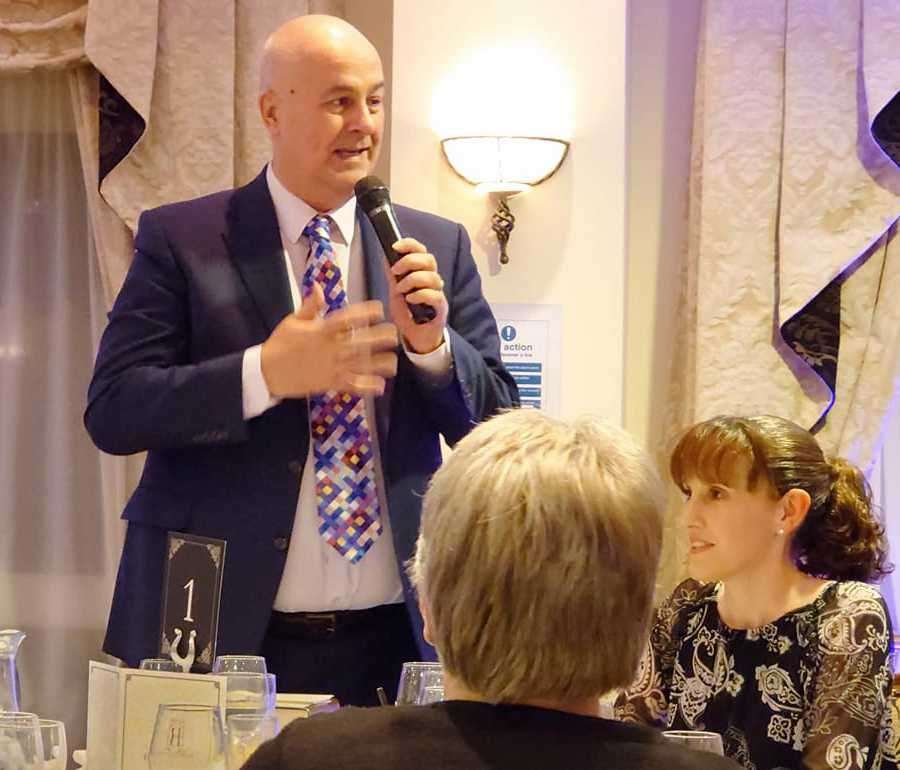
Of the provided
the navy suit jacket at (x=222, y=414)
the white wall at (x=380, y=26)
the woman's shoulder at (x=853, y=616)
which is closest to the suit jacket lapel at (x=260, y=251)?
the navy suit jacket at (x=222, y=414)

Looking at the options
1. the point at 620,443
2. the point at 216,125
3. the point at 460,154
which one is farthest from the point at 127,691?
the point at 216,125

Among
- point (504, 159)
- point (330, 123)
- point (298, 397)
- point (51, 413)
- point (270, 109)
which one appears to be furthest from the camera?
point (51, 413)

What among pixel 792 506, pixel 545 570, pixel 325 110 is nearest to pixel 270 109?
pixel 325 110

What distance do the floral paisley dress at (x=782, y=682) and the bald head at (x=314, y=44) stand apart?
1061mm

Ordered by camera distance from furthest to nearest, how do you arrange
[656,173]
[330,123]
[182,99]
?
[656,173] < [182,99] < [330,123]

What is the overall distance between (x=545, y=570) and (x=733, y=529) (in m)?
1.25

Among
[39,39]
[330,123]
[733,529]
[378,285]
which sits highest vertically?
[39,39]

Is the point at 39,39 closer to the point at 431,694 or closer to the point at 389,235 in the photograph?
the point at 389,235

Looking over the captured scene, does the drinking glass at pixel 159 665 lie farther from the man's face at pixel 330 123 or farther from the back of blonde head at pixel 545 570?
the man's face at pixel 330 123

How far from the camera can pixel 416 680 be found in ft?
5.74

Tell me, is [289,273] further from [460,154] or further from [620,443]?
[460,154]

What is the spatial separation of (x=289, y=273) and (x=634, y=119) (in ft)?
7.20

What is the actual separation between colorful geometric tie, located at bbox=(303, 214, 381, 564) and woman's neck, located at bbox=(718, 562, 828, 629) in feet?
2.03

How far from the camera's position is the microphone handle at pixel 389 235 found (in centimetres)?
207
